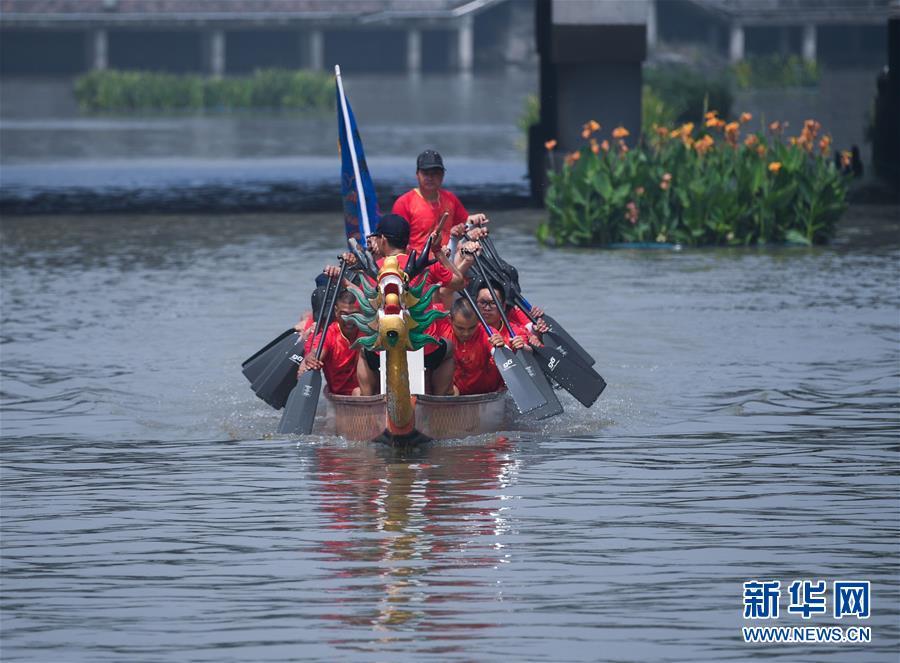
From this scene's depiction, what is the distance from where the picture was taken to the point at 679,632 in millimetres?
A: 8961

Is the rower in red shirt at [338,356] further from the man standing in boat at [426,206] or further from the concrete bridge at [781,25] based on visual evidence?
the concrete bridge at [781,25]

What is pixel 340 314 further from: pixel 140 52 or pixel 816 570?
pixel 140 52

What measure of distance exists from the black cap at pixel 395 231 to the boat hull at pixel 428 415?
1099 mm

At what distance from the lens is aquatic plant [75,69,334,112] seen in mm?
69188

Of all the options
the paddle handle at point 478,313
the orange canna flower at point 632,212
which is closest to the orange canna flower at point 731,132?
the orange canna flower at point 632,212

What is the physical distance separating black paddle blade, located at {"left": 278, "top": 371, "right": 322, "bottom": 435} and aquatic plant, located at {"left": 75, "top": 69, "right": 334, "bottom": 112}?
55900 mm

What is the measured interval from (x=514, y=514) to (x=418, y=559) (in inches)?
48.0

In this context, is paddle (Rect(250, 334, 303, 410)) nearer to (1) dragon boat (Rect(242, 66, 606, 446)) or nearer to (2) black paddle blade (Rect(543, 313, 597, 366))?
(1) dragon boat (Rect(242, 66, 606, 446))

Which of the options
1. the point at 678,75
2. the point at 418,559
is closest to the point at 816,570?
the point at 418,559

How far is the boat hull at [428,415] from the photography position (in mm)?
13344

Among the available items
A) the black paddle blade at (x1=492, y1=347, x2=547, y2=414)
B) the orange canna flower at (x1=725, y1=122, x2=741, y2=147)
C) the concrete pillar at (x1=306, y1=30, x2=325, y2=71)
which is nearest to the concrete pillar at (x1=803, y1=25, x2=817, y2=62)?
the concrete pillar at (x1=306, y1=30, x2=325, y2=71)

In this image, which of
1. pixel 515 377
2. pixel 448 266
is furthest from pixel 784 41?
pixel 515 377

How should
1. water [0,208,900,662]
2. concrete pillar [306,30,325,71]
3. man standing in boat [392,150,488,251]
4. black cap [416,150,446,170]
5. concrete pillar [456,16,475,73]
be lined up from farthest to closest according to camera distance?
1. concrete pillar [456,16,475,73]
2. concrete pillar [306,30,325,71]
3. man standing in boat [392,150,488,251]
4. black cap [416,150,446,170]
5. water [0,208,900,662]

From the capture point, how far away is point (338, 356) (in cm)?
1409
